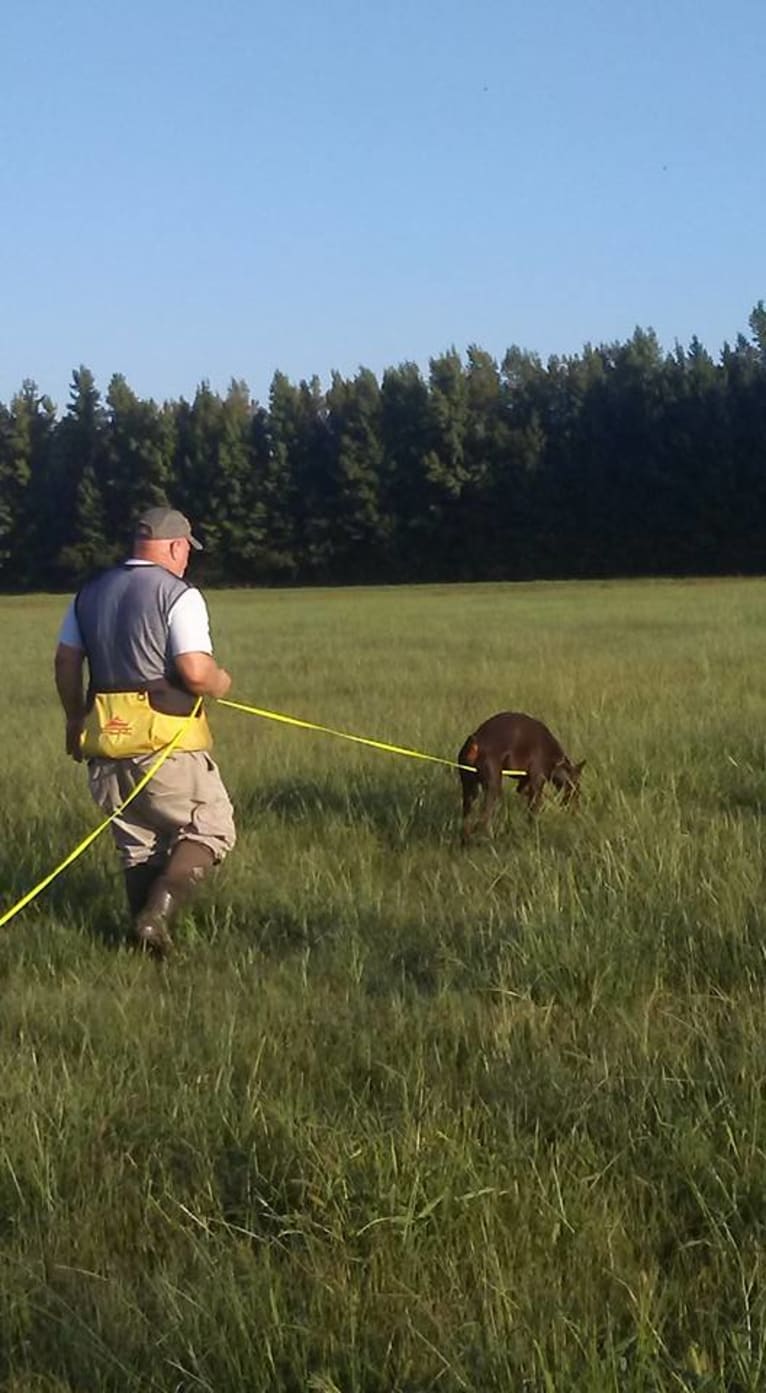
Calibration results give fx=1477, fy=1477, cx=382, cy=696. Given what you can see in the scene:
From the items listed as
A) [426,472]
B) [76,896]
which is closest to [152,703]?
[76,896]

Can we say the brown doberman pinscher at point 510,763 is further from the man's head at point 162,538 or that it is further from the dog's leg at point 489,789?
the man's head at point 162,538

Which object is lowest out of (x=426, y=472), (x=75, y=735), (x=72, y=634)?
(x=75, y=735)

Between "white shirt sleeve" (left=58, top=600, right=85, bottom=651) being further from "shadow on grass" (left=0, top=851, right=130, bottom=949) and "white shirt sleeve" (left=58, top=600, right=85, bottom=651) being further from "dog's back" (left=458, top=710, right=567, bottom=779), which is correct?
"dog's back" (left=458, top=710, right=567, bottom=779)

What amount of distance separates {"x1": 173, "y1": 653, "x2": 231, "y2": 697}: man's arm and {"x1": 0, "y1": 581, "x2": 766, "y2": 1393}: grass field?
921 mm

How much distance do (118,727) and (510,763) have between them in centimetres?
216

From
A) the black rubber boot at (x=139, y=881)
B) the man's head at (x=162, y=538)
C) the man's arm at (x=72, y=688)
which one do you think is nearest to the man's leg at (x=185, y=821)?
the black rubber boot at (x=139, y=881)

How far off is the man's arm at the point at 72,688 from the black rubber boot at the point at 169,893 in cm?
67

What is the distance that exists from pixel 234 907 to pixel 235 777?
3.20 m

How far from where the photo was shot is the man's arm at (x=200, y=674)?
573cm

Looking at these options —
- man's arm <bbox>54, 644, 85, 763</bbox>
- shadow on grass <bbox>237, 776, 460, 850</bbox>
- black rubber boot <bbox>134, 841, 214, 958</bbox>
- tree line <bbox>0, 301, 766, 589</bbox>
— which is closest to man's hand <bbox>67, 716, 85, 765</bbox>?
man's arm <bbox>54, 644, 85, 763</bbox>

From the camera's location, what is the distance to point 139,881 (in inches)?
239

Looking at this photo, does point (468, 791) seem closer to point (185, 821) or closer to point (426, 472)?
point (185, 821)

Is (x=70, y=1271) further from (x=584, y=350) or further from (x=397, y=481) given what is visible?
(x=584, y=350)

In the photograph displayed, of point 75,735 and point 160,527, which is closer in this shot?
point 160,527
